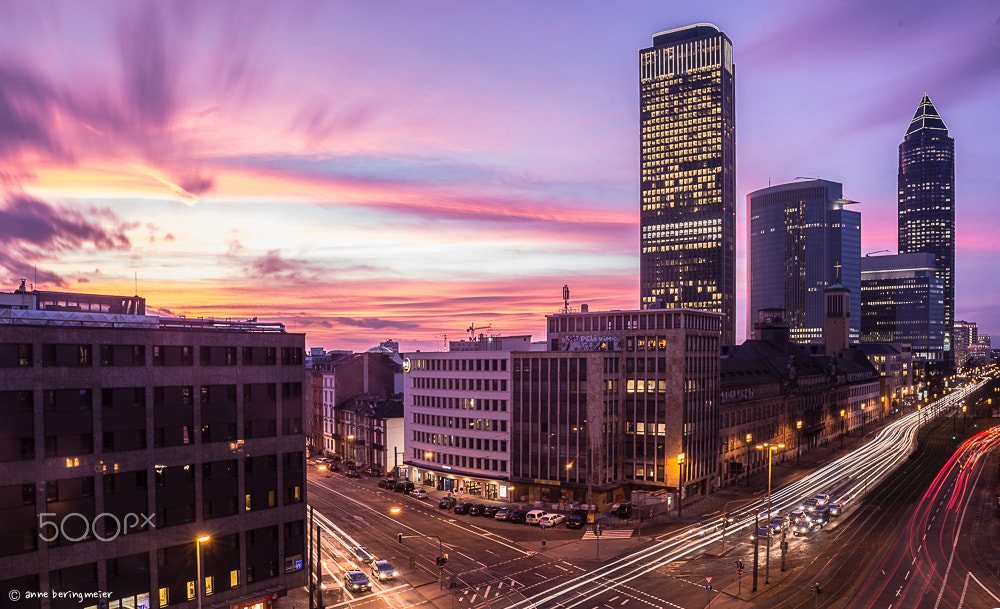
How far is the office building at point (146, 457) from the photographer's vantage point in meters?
43.8

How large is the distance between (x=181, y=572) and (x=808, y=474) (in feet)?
346

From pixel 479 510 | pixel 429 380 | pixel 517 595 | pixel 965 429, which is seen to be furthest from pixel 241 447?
pixel 965 429

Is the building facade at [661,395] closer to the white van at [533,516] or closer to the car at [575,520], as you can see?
the car at [575,520]

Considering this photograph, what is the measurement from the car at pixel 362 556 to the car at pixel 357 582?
6.38 m

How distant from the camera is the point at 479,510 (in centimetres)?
8862

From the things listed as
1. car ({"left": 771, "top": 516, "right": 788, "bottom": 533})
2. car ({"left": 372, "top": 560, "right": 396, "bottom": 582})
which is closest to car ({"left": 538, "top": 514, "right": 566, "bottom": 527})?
car ({"left": 372, "top": 560, "right": 396, "bottom": 582})

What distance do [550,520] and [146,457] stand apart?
49618 millimetres

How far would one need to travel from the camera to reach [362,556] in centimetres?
6856

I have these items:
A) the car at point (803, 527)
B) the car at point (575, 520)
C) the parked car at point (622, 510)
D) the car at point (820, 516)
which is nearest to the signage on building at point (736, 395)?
the car at point (820, 516)

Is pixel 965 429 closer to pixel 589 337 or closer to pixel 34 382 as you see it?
pixel 589 337

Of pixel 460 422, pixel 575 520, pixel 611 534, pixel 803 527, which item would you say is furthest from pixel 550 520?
pixel 803 527

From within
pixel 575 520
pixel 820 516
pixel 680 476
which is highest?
pixel 680 476

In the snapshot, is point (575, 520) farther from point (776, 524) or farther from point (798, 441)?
point (798, 441)

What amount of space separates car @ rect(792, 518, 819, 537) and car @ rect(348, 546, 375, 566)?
49777 mm
